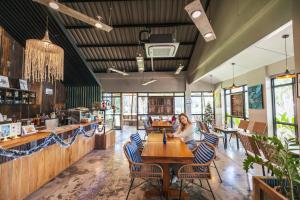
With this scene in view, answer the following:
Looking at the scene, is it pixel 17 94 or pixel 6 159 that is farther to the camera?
pixel 17 94

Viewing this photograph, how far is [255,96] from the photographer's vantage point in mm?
6293

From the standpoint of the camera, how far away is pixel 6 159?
2516 mm

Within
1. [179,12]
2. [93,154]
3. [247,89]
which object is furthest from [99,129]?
[247,89]

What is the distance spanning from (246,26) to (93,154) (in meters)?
5.40

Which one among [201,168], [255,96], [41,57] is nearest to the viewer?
[201,168]

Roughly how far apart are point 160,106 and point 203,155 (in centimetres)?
781

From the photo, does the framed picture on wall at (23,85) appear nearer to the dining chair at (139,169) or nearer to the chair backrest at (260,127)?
the dining chair at (139,169)

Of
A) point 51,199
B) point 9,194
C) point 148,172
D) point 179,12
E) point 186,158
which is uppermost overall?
point 179,12

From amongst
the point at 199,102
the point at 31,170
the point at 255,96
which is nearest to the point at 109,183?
the point at 31,170

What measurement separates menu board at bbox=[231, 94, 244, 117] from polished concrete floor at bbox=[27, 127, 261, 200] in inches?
130

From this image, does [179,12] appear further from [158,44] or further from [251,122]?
[251,122]

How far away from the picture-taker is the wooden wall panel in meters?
2.52

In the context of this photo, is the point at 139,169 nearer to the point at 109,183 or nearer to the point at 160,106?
the point at 109,183

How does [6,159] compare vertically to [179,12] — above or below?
below
